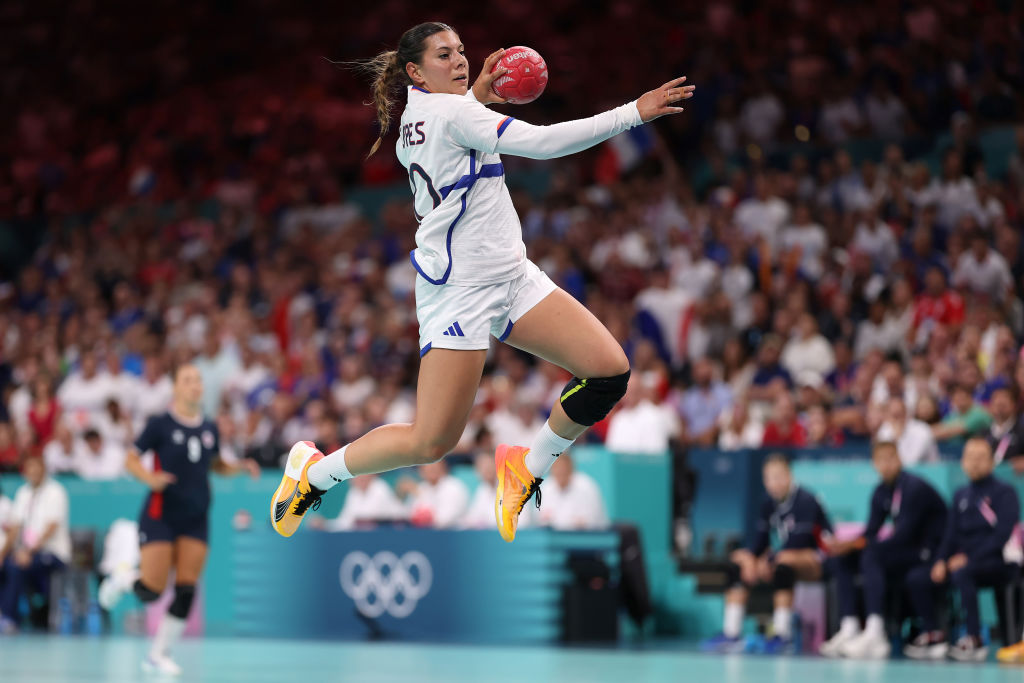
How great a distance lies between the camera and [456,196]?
7.01 meters

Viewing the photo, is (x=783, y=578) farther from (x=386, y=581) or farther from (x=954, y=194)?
(x=954, y=194)

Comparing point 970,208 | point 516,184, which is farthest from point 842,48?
point 516,184

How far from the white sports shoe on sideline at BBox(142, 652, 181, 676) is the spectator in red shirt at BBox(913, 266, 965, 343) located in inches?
344

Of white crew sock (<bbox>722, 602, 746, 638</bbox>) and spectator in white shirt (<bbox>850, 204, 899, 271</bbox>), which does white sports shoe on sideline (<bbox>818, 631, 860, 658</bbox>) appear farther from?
spectator in white shirt (<bbox>850, 204, 899, 271</bbox>)

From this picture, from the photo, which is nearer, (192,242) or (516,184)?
(516,184)

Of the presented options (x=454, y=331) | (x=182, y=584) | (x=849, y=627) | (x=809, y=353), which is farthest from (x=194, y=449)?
(x=809, y=353)

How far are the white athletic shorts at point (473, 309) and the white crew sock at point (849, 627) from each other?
270 inches

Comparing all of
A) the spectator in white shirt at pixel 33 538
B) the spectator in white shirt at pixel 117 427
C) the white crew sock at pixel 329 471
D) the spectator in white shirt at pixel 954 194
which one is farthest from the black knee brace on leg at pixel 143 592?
the spectator in white shirt at pixel 954 194

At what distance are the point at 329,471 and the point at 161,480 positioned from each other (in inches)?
155

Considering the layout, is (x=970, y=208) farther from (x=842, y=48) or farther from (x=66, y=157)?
(x=66, y=157)

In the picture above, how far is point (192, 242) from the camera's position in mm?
24406

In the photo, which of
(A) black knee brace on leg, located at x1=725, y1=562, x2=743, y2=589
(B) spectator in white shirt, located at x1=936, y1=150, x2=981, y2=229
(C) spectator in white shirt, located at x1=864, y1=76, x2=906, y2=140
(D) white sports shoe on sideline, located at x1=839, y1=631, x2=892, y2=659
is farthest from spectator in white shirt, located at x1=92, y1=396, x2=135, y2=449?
(B) spectator in white shirt, located at x1=936, y1=150, x2=981, y2=229

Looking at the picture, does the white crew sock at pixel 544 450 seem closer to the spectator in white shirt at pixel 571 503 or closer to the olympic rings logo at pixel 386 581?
the spectator in white shirt at pixel 571 503

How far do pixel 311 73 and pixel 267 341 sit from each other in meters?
8.69
